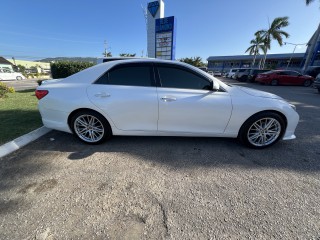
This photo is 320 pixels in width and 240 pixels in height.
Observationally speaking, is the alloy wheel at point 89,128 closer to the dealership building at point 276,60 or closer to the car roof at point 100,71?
the car roof at point 100,71

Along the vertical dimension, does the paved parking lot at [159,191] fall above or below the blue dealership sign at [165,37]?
below

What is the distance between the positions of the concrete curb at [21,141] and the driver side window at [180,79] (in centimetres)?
268

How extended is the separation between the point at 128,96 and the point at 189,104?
40.1 inches

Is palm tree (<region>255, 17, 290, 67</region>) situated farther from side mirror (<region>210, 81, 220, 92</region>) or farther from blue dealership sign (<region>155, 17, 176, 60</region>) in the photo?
side mirror (<region>210, 81, 220, 92</region>)

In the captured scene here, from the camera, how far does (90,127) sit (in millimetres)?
3262

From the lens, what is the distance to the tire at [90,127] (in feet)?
10.3

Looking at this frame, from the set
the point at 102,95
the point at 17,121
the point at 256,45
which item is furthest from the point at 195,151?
the point at 256,45

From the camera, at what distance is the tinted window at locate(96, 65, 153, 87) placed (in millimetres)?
3105

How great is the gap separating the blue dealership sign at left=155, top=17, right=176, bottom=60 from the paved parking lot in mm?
9643

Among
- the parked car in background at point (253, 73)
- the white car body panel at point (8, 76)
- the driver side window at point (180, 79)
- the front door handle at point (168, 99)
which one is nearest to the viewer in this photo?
the front door handle at point (168, 99)

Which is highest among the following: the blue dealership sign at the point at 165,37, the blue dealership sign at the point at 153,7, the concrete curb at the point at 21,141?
the blue dealership sign at the point at 153,7

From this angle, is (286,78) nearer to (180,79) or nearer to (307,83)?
(307,83)

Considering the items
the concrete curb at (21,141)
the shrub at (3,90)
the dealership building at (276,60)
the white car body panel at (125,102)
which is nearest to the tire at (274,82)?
the dealership building at (276,60)

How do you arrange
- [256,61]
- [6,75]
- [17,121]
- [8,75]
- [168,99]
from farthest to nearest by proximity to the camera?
[256,61] < [8,75] < [6,75] < [17,121] < [168,99]
